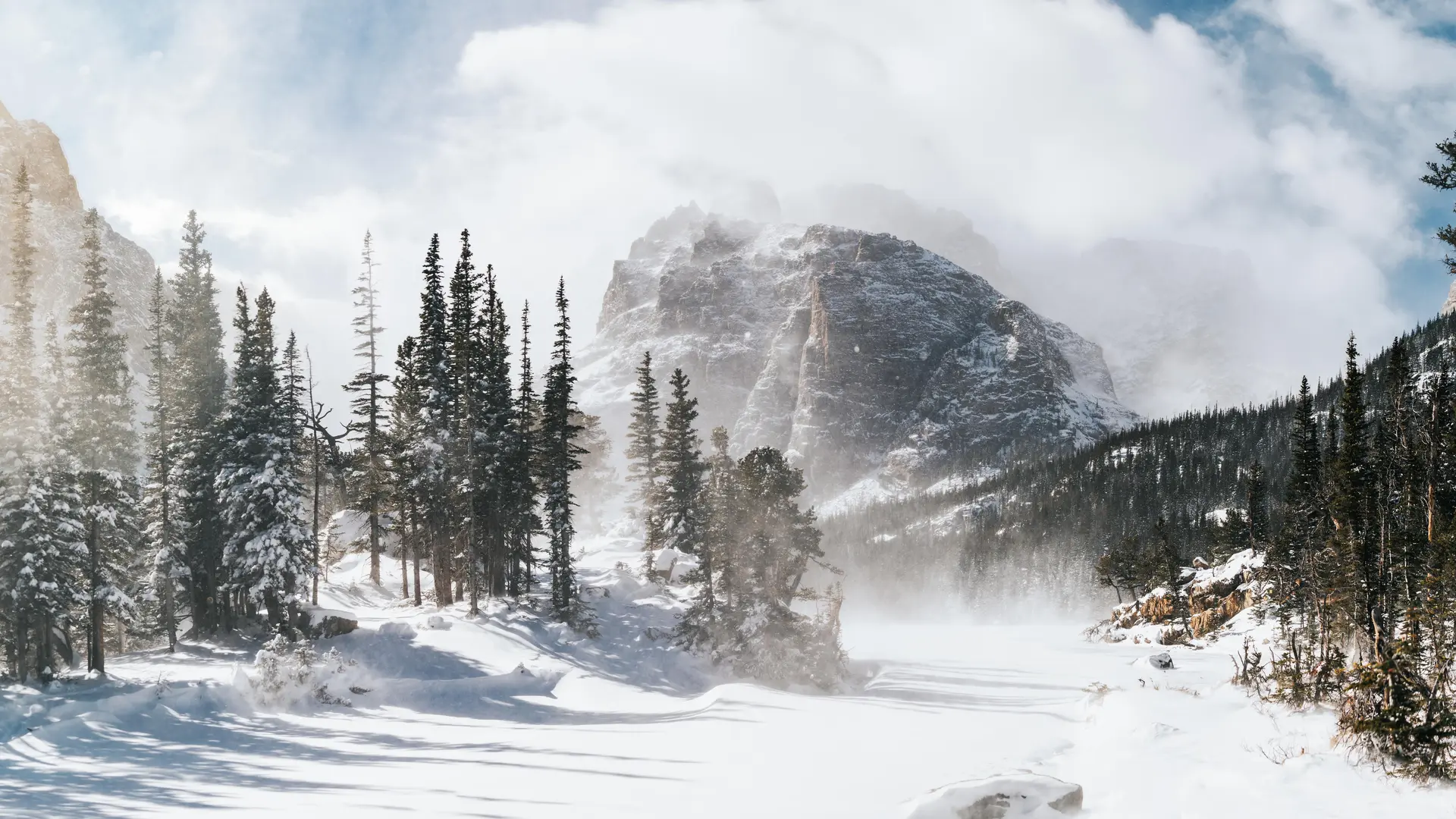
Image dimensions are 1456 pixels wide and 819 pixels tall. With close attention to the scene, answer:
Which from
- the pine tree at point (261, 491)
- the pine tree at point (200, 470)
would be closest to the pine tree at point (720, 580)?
the pine tree at point (261, 491)

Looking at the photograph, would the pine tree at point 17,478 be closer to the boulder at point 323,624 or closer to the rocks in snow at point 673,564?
the boulder at point 323,624

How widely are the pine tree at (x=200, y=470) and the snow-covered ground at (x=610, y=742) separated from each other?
3466 mm

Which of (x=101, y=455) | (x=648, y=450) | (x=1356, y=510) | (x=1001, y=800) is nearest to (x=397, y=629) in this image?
(x=101, y=455)

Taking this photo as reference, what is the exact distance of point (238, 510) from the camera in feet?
120

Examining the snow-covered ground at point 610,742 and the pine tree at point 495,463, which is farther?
the pine tree at point 495,463

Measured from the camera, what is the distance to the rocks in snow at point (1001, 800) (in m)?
12.1

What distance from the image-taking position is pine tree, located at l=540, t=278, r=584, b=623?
43.6 metres

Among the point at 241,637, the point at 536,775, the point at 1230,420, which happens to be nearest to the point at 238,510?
the point at 241,637

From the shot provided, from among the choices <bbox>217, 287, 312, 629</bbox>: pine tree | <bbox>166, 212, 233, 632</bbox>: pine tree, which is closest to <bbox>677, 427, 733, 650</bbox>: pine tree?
<bbox>217, 287, 312, 629</bbox>: pine tree

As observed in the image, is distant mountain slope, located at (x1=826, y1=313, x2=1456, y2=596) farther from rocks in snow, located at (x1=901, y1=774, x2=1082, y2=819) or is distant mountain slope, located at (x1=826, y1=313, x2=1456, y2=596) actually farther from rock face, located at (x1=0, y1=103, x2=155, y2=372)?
rock face, located at (x1=0, y1=103, x2=155, y2=372)

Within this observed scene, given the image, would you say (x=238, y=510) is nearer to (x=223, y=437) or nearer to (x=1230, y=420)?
(x=223, y=437)

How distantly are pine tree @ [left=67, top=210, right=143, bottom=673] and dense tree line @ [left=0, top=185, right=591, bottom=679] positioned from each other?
10 cm

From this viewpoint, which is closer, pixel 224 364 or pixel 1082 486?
pixel 224 364

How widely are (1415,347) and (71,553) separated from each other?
195924 mm
